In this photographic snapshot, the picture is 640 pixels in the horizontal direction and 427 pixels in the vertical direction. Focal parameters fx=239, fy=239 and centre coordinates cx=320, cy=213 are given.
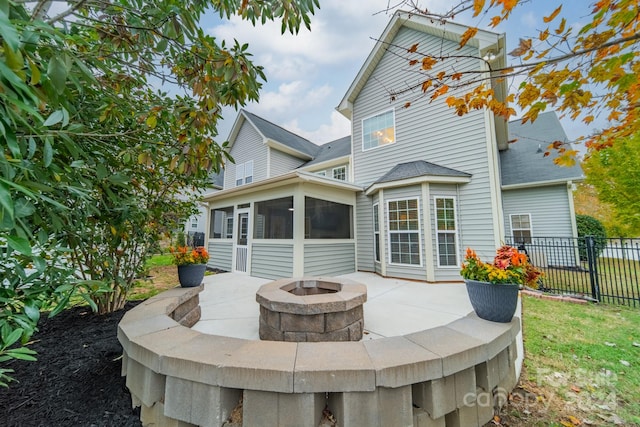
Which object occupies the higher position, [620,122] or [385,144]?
[385,144]

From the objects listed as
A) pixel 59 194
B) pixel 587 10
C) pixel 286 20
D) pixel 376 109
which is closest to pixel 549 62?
pixel 587 10

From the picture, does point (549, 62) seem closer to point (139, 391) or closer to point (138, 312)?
point (139, 391)

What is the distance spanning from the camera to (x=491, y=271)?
7.57 ft

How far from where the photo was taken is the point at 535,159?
31.7 ft

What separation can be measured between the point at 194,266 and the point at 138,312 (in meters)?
1.46

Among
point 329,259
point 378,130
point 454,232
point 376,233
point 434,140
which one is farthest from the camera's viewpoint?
point 378,130

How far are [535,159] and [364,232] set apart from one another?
A: 26.5 ft

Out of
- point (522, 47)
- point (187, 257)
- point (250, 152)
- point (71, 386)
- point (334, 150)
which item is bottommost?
point (71, 386)

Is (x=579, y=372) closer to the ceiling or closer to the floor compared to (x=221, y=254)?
closer to the floor

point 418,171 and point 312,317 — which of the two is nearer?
point 312,317

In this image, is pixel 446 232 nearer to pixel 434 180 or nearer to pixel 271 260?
pixel 434 180

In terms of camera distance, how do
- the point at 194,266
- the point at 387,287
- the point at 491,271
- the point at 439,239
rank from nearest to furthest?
the point at 491,271
the point at 194,266
the point at 387,287
the point at 439,239

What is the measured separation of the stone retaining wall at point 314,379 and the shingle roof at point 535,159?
29.5 ft

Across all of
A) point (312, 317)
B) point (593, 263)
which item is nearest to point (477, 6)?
point (312, 317)
